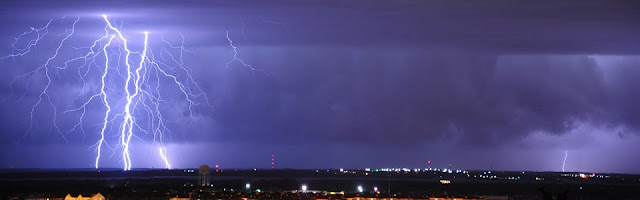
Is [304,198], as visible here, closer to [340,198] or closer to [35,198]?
[340,198]

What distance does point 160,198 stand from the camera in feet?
303

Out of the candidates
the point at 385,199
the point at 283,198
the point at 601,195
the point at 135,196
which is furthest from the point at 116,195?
the point at 601,195

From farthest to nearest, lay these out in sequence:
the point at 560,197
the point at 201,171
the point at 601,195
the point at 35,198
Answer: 1. the point at 601,195
2. the point at 201,171
3. the point at 35,198
4. the point at 560,197

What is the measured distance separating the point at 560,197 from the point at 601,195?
84622 mm

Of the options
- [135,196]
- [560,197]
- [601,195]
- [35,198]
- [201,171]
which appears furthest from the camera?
[601,195]

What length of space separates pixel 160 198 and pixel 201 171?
25.3 metres

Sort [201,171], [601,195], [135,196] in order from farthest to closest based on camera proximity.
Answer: [601,195]
[201,171]
[135,196]

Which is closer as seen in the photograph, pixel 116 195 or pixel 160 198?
pixel 160 198

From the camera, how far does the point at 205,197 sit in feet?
297

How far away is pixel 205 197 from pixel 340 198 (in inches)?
459

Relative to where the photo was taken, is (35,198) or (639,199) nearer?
(35,198)

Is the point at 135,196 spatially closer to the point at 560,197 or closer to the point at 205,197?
the point at 205,197

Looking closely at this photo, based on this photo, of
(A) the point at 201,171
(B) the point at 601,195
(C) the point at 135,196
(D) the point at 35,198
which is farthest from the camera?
(B) the point at 601,195

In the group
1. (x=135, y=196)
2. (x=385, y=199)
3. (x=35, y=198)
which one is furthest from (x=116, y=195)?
(x=385, y=199)
